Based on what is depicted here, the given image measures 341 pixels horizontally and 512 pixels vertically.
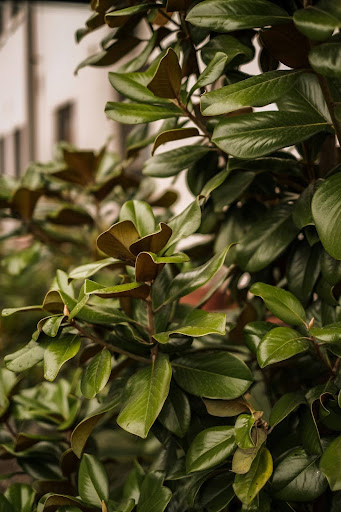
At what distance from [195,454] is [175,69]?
465 mm

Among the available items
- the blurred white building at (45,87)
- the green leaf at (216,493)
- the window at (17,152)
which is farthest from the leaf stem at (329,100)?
the window at (17,152)

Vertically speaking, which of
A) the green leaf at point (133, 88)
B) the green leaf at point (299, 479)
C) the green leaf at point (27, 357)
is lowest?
the green leaf at point (299, 479)

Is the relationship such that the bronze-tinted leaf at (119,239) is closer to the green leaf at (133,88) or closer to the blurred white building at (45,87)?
the green leaf at (133,88)

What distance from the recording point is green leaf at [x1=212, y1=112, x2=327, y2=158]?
61cm

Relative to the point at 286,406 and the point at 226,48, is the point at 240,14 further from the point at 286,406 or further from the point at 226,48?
the point at 286,406

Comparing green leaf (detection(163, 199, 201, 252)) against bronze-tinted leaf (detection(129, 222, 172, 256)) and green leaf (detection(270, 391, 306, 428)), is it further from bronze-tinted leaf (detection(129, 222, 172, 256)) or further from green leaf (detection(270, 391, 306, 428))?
green leaf (detection(270, 391, 306, 428))

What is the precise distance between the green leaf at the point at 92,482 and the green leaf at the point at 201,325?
0.22 m

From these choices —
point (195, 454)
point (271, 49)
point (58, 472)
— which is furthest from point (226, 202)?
point (58, 472)

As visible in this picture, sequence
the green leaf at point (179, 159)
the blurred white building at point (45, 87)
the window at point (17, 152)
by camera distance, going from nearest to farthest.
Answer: the green leaf at point (179, 159) < the blurred white building at point (45, 87) < the window at point (17, 152)

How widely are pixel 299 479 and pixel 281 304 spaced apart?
20 centimetres

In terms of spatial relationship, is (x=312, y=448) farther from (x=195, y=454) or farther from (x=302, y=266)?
(x=302, y=266)

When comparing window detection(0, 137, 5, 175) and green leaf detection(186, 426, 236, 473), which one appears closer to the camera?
green leaf detection(186, 426, 236, 473)

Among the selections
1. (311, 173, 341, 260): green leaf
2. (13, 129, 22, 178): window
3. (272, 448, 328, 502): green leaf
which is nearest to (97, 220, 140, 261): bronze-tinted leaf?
(311, 173, 341, 260): green leaf

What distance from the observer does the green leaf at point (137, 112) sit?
699 millimetres
